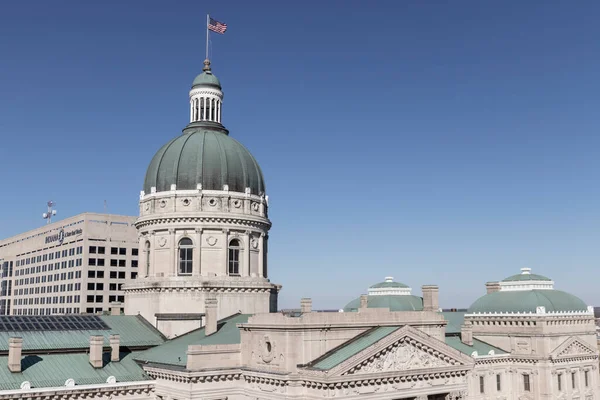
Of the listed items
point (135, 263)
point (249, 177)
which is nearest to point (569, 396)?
point (249, 177)

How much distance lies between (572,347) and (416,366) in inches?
1466

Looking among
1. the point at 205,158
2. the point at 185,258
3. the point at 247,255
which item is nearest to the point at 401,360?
the point at 247,255

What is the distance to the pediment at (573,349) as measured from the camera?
259 feet

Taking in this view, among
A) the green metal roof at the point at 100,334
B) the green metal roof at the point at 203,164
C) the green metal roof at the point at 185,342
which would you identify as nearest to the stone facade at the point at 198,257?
the green metal roof at the point at 203,164

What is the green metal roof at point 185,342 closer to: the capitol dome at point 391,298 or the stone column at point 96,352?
the stone column at point 96,352

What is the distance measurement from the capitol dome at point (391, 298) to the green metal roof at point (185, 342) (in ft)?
101

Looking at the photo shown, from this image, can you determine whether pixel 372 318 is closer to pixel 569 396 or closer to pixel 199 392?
pixel 199 392

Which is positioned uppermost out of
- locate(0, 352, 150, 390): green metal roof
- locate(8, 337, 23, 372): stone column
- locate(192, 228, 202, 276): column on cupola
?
locate(192, 228, 202, 276): column on cupola

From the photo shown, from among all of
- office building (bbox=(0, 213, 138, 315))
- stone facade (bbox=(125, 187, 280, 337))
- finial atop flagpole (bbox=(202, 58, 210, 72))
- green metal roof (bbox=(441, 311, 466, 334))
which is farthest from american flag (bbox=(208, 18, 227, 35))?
office building (bbox=(0, 213, 138, 315))

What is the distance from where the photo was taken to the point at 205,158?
230 feet

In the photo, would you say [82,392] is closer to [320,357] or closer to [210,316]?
[210,316]

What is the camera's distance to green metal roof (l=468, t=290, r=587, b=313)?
80.8 m

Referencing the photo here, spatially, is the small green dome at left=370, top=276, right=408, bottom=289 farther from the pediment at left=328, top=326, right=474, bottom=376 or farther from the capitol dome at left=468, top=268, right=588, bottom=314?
the pediment at left=328, top=326, right=474, bottom=376

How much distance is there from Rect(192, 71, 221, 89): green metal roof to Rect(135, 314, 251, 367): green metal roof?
985 inches
